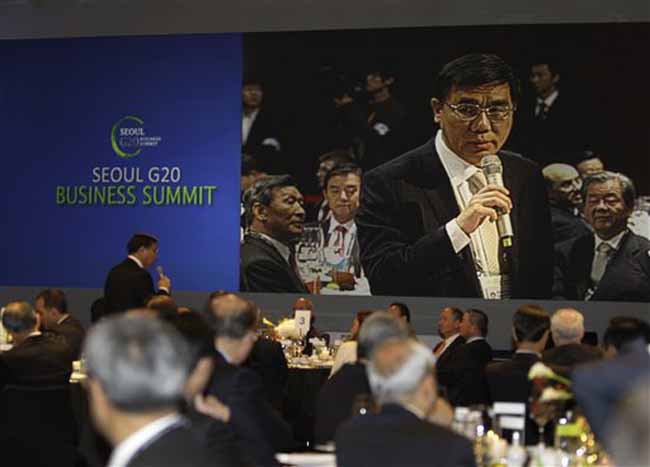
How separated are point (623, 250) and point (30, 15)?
6.79 metres

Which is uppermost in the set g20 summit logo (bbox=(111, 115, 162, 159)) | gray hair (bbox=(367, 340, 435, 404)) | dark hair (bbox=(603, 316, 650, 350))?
g20 summit logo (bbox=(111, 115, 162, 159))

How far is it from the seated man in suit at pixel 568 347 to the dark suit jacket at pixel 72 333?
2675 mm

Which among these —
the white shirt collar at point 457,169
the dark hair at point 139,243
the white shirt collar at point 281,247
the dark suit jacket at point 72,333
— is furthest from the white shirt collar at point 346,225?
the dark suit jacket at point 72,333

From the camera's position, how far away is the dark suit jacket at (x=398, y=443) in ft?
11.5

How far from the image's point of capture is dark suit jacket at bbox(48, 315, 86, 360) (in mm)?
7362

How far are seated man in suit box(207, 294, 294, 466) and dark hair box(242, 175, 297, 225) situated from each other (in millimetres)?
7972

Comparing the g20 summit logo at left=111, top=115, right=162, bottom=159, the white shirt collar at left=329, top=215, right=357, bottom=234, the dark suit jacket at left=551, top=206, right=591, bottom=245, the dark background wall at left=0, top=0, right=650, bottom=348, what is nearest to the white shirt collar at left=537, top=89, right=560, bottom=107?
the dark background wall at left=0, top=0, right=650, bottom=348

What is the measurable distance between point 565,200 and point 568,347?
20.2ft

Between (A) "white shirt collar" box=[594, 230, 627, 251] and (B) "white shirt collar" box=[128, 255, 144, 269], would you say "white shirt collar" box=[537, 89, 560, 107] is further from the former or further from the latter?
(B) "white shirt collar" box=[128, 255, 144, 269]

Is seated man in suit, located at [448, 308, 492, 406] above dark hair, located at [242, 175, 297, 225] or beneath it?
beneath

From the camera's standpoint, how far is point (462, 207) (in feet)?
40.9

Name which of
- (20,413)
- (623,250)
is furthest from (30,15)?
(20,413)

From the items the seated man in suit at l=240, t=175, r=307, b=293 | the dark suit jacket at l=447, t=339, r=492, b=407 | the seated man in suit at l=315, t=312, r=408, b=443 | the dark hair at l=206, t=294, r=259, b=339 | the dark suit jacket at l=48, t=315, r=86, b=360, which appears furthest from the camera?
the seated man in suit at l=240, t=175, r=307, b=293

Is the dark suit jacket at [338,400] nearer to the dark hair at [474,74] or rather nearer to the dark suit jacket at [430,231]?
the dark suit jacket at [430,231]
